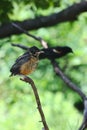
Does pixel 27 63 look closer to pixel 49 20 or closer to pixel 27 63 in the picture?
pixel 27 63

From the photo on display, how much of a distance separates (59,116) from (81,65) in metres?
0.75

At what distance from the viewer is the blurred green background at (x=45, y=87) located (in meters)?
3.42

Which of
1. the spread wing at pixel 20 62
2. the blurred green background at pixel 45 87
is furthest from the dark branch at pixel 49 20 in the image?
the spread wing at pixel 20 62

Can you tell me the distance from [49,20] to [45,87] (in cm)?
131

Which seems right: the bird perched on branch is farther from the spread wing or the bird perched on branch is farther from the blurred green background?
the blurred green background

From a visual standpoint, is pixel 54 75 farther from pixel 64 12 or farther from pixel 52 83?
pixel 64 12

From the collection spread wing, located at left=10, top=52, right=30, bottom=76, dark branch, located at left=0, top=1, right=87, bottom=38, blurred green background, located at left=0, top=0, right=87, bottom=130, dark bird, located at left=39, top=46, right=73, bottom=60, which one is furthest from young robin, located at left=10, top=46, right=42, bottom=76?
dark branch, located at left=0, top=1, right=87, bottom=38

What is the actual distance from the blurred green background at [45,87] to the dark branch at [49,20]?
12cm

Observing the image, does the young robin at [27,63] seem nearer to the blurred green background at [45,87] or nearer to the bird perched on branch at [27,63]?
the bird perched on branch at [27,63]

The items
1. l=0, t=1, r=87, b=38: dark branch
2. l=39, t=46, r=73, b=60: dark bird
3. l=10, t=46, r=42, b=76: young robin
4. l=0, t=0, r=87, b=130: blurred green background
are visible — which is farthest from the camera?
l=0, t=1, r=87, b=38: dark branch

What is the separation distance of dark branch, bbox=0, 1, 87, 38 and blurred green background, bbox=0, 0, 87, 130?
117 millimetres

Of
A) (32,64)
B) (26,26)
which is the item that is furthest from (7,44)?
(32,64)

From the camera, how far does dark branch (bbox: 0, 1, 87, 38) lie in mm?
4691

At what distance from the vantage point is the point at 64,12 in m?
4.87
